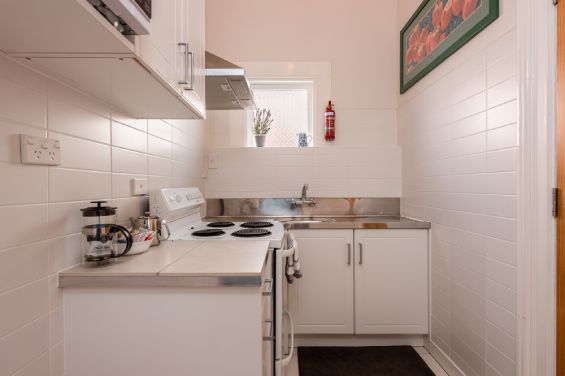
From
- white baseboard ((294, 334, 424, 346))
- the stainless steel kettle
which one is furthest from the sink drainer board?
the stainless steel kettle

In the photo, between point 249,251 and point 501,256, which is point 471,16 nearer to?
point 501,256

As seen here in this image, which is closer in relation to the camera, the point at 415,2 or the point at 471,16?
the point at 471,16

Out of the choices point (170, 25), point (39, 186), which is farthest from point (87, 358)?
point (170, 25)

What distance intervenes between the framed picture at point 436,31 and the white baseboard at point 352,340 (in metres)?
1.92

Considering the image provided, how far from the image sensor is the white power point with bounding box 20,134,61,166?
0.81 m

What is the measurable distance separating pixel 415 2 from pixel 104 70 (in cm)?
232

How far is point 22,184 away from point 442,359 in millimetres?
2338

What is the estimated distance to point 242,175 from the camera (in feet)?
8.44

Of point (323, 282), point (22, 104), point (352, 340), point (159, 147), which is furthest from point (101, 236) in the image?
point (352, 340)

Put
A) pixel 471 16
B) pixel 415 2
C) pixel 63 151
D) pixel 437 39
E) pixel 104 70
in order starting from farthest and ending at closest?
1. pixel 415 2
2. pixel 437 39
3. pixel 471 16
4. pixel 63 151
5. pixel 104 70

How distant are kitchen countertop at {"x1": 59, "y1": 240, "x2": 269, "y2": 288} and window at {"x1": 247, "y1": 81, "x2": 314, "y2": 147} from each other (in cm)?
175

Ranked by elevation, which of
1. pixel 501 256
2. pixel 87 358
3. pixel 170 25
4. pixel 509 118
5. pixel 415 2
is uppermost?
pixel 415 2

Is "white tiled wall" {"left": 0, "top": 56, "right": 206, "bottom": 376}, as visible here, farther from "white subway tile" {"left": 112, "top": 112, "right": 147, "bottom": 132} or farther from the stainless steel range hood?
the stainless steel range hood

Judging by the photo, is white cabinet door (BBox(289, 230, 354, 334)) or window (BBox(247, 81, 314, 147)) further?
window (BBox(247, 81, 314, 147))
